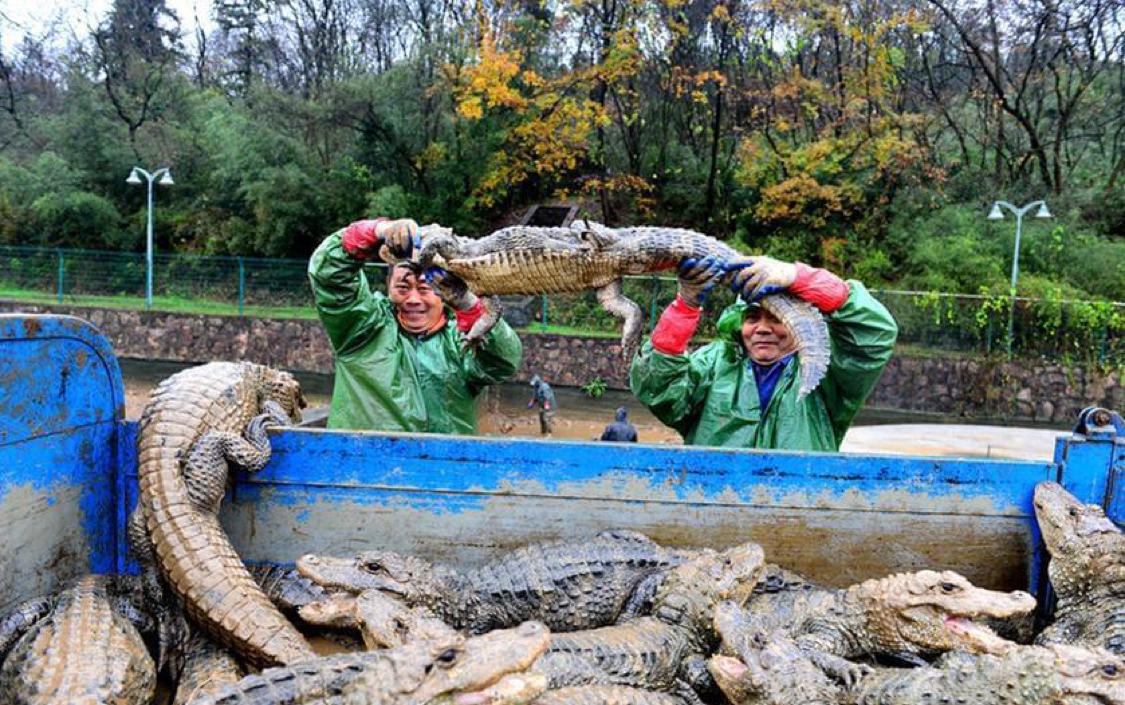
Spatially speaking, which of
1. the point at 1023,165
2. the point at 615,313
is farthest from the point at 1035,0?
the point at 615,313

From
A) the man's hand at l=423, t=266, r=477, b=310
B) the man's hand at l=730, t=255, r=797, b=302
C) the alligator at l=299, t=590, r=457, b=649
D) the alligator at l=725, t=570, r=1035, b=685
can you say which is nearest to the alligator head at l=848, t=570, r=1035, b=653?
the alligator at l=725, t=570, r=1035, b=685

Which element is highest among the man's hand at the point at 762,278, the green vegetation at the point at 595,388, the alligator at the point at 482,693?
the man's hand at the point at 762,278

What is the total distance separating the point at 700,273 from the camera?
3145mm

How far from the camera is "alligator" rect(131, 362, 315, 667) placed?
2.40 metres

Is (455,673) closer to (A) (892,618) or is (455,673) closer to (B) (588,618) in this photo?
(B) (588,618)

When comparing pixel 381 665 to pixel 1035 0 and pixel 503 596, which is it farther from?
pixel 1035 0

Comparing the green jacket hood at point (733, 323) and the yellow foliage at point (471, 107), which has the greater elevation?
the yellow foliage at point (471, 107)

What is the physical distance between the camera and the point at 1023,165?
20.3 meters

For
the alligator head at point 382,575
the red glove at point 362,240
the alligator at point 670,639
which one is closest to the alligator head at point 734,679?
the alligator at point 670,639

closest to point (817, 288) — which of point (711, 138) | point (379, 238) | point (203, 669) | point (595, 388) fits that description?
point (379, 238)

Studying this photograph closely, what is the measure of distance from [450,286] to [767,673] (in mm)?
1761

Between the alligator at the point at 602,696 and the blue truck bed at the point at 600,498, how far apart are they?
1.96 ft

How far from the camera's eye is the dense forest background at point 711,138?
19.3 m

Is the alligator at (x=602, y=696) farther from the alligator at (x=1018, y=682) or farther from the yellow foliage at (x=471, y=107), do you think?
the yellow foliage at (x=471, y=107)
